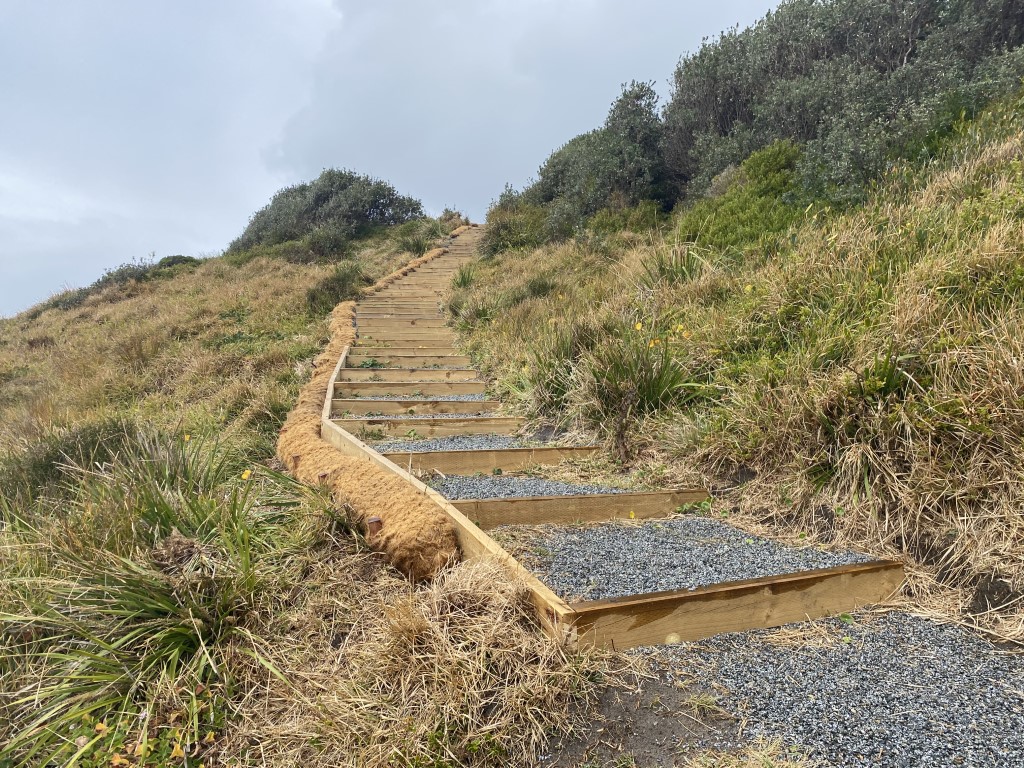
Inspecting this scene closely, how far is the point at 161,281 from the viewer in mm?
17000

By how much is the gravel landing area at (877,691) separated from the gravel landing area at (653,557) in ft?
0.93

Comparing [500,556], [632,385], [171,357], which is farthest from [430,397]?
[500,556]

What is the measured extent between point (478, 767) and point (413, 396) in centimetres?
565

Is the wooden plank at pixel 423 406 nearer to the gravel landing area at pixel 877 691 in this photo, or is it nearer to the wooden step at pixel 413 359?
the wooden step at pixel 413 359

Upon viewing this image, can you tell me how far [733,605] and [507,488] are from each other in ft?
5.80

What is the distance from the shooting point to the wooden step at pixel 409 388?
6.85 metres

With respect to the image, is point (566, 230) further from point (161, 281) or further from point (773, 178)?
point (161, 281)

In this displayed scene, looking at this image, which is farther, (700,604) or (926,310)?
(926,310)

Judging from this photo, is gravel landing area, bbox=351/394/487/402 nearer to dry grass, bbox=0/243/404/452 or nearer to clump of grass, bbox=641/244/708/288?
dry grass, bbox=0/243/404/452

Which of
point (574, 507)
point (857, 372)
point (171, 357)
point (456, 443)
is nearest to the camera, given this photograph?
point (857, 372)

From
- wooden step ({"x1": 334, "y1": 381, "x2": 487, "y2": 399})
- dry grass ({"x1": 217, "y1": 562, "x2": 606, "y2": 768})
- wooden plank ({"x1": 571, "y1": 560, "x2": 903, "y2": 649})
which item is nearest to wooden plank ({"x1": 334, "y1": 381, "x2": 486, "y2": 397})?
wooden step ({"x1": 334, "y1": 381, "x2": 487, "y2": 399})

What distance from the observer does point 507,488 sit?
12.3 feet

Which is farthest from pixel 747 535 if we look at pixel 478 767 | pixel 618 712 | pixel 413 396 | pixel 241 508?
pixel 413 396

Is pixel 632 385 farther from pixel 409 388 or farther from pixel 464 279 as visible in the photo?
pixel 464 279
